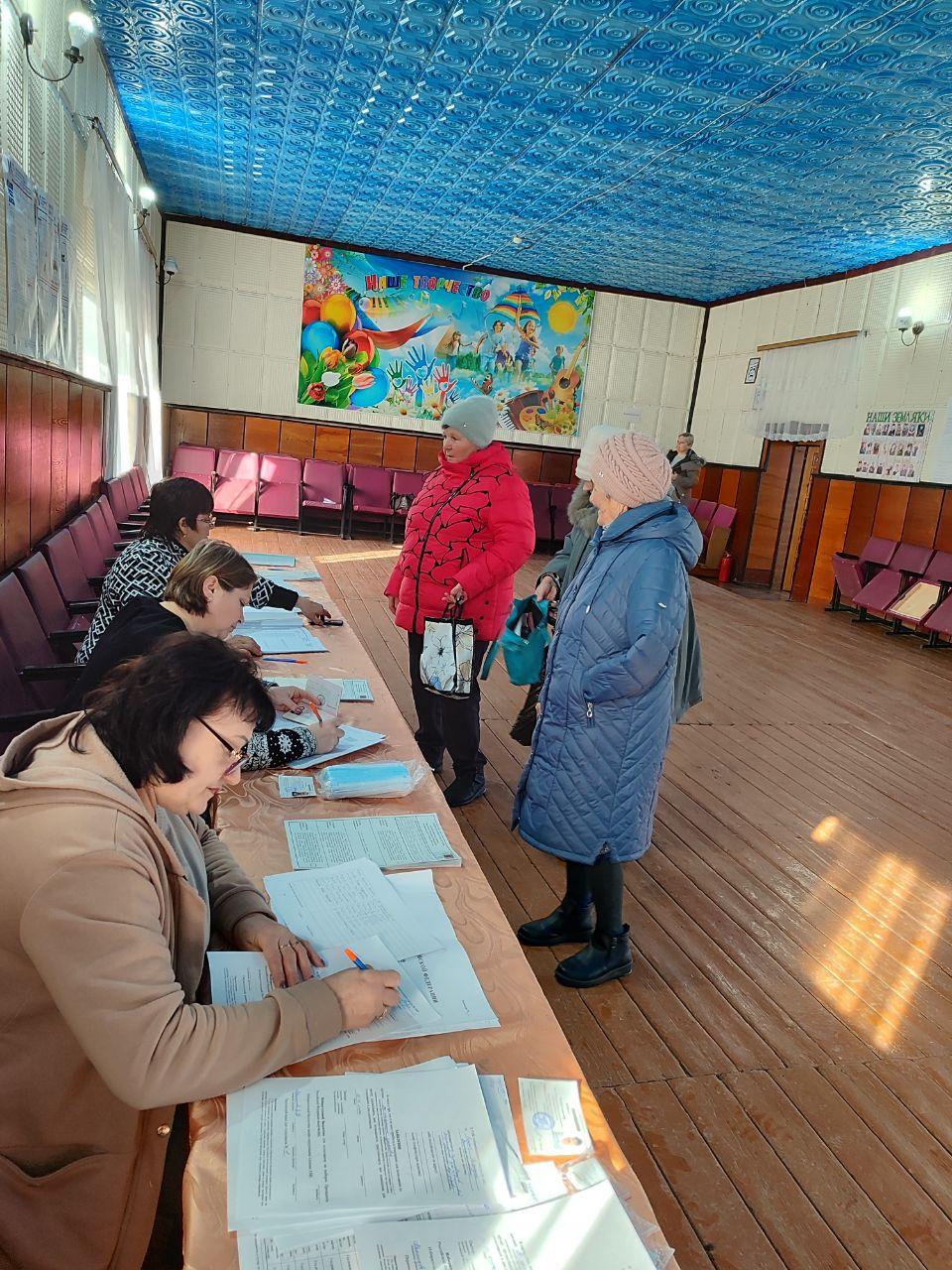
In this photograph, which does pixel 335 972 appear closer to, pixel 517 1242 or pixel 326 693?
pixel 517 1242

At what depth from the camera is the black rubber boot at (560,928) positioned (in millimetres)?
2547

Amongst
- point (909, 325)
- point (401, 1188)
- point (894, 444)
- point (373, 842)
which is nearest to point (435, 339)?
point (909, 325)

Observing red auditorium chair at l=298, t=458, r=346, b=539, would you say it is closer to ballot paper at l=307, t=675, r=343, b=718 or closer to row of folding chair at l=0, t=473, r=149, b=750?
row of folding chair at l=0, t=473, r=149, b=750

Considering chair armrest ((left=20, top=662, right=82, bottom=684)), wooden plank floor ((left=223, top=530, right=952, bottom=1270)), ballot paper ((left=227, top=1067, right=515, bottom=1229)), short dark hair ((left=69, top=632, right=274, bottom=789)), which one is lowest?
wooden plank floor ((left=223, top=530, right=952, bottom=1270))

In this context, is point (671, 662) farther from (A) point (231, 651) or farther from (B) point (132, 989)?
(B) point (132, 989)

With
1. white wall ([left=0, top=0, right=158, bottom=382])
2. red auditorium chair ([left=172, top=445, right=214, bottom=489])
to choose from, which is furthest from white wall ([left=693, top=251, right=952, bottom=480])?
white wall ([left=0, top=0, right=158, bottom=382])

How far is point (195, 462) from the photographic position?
1013 cm

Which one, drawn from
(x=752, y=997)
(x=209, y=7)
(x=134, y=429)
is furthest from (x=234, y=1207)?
(x=134, y=429)

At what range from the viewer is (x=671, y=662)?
218cm

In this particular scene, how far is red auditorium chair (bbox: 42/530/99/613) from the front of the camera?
349 cm

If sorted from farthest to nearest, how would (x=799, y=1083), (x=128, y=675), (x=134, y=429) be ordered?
1. (x=134, y=429)
2. (x=799, y=1083)
3. (x=128, y=675)

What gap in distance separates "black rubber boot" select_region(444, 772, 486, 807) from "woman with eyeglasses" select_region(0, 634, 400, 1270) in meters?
2.31

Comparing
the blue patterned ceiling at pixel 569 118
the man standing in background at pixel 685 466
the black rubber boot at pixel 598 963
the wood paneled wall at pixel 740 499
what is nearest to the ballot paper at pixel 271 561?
the black rubber boot at pixel 598 963

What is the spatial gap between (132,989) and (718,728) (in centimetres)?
433
